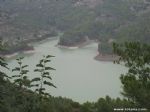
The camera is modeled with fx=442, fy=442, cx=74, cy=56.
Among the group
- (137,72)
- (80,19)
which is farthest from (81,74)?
(80,19)

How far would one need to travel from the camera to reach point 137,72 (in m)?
7.66

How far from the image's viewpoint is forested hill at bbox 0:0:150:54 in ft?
182

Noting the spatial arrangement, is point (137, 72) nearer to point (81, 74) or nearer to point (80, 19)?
point (81, 74)

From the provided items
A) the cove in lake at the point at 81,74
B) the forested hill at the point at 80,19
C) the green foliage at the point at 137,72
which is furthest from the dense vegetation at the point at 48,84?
the forested hill at the point at 80,19

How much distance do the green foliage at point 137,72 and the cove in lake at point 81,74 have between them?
55.4 feet

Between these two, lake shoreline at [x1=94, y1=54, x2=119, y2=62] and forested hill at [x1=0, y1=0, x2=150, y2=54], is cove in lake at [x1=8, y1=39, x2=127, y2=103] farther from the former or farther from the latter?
forested hill at [x1=0, y1=0, x2=150, y2=54]

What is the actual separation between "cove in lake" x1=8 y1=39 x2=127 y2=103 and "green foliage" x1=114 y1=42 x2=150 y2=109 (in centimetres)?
1688

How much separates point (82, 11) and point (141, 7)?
10.7 meters

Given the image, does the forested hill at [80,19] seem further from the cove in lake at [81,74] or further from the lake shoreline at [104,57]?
the lake shoreline at [104,57]

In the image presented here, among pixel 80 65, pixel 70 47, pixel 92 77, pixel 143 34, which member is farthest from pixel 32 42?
pixel 92 77

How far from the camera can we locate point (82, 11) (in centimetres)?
7381

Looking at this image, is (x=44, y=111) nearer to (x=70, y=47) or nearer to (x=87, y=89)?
(x=87, y=89)

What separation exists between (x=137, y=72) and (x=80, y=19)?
63.8 m

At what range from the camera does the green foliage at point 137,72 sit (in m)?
7.31
